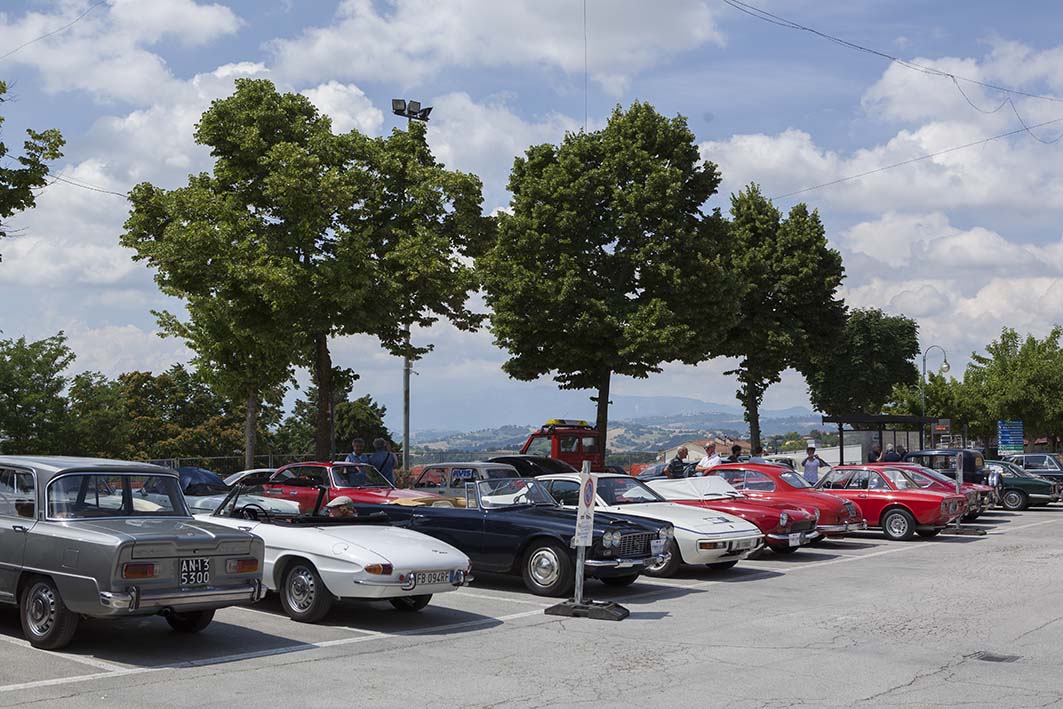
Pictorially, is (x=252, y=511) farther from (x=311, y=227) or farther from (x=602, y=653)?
(x=311, y=227)

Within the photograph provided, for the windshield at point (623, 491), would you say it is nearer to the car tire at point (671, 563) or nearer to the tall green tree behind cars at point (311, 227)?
the car tire at point (671, 563)

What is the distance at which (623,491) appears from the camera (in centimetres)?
1600

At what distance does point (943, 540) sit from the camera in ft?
70.9

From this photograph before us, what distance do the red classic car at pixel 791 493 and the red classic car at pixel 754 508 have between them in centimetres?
55

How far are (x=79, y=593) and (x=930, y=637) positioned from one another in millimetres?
7678

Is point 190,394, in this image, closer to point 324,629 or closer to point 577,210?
point 577,210

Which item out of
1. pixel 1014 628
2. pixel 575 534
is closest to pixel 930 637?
pixel 1014 628

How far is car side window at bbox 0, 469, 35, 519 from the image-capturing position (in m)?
9.41

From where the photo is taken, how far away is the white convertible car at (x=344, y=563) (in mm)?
10453

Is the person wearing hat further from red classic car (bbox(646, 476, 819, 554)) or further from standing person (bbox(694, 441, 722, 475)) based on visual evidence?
standing person (bbox(694, 441, 722, 475))

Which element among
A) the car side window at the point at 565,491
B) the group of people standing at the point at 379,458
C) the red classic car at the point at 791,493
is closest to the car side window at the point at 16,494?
the car side window at the point at 565,491

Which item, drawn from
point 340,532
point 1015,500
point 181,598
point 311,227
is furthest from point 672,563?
point 1015,500

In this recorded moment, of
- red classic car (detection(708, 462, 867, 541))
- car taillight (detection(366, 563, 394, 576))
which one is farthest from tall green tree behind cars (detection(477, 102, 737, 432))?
car taillight (detection(366, 563, 394, 576))

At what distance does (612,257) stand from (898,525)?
550 inches
